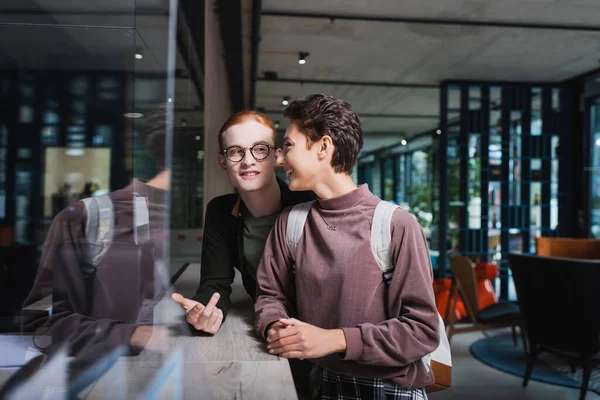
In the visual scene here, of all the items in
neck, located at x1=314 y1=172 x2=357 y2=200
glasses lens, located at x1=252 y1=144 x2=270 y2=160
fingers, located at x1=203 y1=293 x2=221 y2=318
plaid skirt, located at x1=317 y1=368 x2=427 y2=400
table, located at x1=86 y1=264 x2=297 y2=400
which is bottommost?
plaid skirt, located at x1=317 y1=368 x2=427 y2=400

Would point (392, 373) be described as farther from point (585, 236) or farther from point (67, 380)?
point (585, 236)

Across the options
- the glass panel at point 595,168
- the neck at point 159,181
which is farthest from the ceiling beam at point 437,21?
the neck at point 159,181

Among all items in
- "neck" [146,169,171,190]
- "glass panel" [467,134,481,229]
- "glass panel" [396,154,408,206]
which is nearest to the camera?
"neck" [146,169,171,190]

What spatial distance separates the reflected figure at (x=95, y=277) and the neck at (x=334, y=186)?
1.10 ft

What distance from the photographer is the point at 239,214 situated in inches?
46.3

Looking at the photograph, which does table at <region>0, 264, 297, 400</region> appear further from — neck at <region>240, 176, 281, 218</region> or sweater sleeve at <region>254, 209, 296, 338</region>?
neck at <region>240, 176, 281, 218</region>

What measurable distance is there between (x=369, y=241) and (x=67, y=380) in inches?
20.6

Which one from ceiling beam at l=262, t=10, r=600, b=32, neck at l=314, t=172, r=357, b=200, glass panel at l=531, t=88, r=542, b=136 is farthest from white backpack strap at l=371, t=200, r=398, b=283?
glass panel at l=531, t=88, r=542, b=136

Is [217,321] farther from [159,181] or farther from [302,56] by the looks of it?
[302,56]

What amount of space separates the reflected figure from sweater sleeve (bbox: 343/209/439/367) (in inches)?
14.2

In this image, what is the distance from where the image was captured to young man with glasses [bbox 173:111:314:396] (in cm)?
104

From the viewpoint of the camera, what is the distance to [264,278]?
1006mm

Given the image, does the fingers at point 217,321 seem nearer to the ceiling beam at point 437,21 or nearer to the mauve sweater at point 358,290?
the mauve sweater at point 358,290

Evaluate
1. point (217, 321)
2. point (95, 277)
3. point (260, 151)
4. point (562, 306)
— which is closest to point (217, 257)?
point (217, 321)
